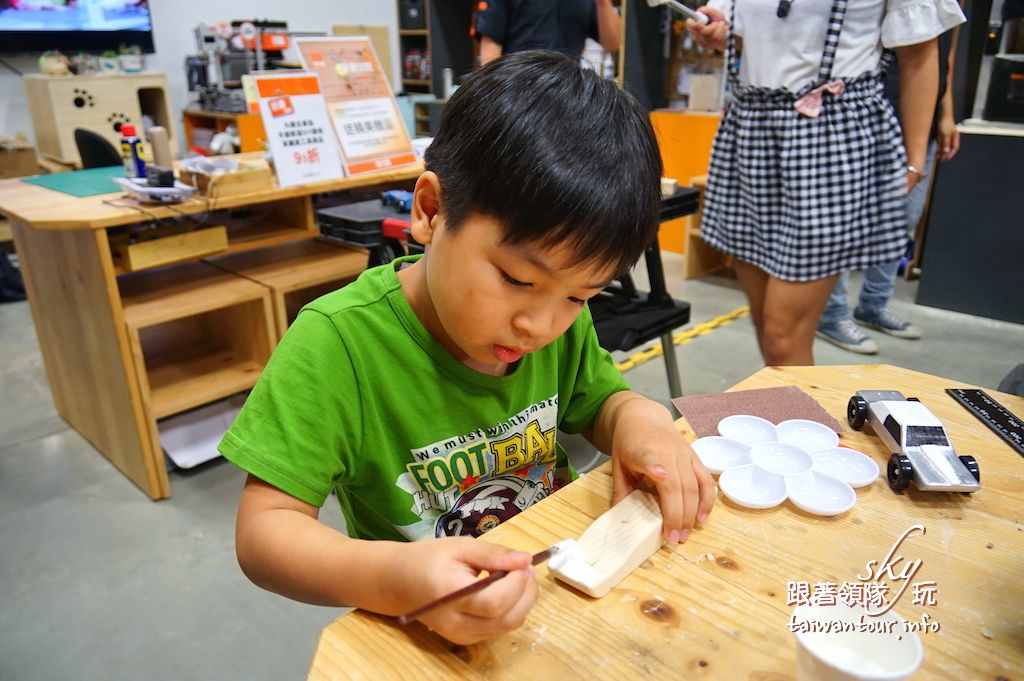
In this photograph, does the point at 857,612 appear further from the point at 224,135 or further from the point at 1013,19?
the point at 224,135

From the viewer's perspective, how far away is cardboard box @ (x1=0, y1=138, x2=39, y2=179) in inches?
163

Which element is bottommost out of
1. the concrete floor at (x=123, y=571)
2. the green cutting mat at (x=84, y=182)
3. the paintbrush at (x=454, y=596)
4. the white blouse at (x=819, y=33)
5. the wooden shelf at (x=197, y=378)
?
the concrete floor at (x=123, y=571)

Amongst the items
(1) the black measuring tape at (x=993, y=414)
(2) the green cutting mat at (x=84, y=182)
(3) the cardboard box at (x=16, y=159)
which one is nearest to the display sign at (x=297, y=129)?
(2) the green cutting mat at (x=84, y=182)

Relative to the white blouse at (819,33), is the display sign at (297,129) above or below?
below

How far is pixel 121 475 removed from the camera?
221cm

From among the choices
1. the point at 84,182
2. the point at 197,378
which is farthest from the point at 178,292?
the point at 84,182

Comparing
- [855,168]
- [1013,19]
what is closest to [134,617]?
[855,168]

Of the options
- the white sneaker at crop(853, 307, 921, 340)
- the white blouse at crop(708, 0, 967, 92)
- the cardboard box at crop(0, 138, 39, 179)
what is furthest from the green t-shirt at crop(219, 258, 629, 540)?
the cardboard box at crop(0, 138, 39, 179)

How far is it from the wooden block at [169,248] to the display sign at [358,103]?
18.1 inches

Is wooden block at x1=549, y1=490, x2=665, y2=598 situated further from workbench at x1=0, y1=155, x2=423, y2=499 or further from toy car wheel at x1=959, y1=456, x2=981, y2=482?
workbench at x1=0, y1=155, x2=423, y2=499

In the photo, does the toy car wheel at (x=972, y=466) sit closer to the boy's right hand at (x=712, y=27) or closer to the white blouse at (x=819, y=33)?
the white blouse at (x=819, y=33)

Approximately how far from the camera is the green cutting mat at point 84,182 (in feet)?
6.91

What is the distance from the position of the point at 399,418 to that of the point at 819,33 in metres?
1.24

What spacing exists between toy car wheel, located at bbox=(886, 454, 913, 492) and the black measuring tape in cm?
18
